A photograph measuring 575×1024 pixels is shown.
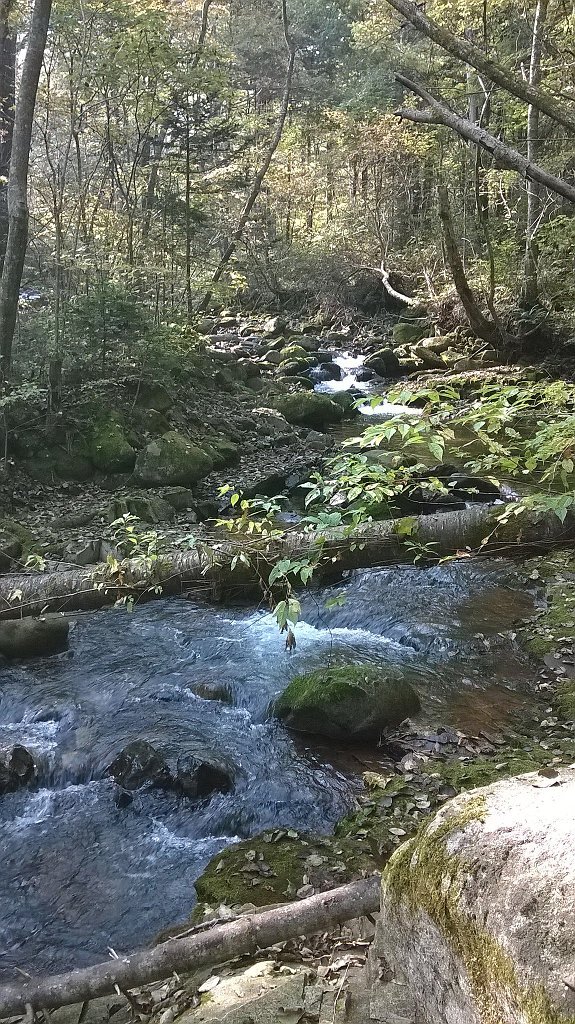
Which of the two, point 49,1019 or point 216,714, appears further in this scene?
point 216,714

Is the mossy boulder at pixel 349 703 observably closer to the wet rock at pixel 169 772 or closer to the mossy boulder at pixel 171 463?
the wet rock at pixel 169 772

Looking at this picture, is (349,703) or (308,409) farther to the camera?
(308,409)

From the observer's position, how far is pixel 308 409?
15.5 meters

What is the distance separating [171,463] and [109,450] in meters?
1.10

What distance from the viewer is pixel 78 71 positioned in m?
11.3

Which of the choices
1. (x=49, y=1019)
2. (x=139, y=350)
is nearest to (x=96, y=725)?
(x=49, y=1019)

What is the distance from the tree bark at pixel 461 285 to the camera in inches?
643

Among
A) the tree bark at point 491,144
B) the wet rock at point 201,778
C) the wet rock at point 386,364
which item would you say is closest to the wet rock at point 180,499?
the wet rock at point 201,778

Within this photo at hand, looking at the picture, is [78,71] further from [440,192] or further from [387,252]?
[387,252]

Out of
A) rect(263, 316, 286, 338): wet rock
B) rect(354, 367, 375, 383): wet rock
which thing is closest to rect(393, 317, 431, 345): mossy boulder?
rect(354, 367, 375, 383): wet rock

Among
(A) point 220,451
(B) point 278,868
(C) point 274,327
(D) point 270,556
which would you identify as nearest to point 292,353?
(C) point 274,327

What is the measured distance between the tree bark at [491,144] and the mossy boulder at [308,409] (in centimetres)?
1132

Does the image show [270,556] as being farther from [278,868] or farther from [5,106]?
[5,106]

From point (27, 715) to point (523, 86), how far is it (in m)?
6.62
